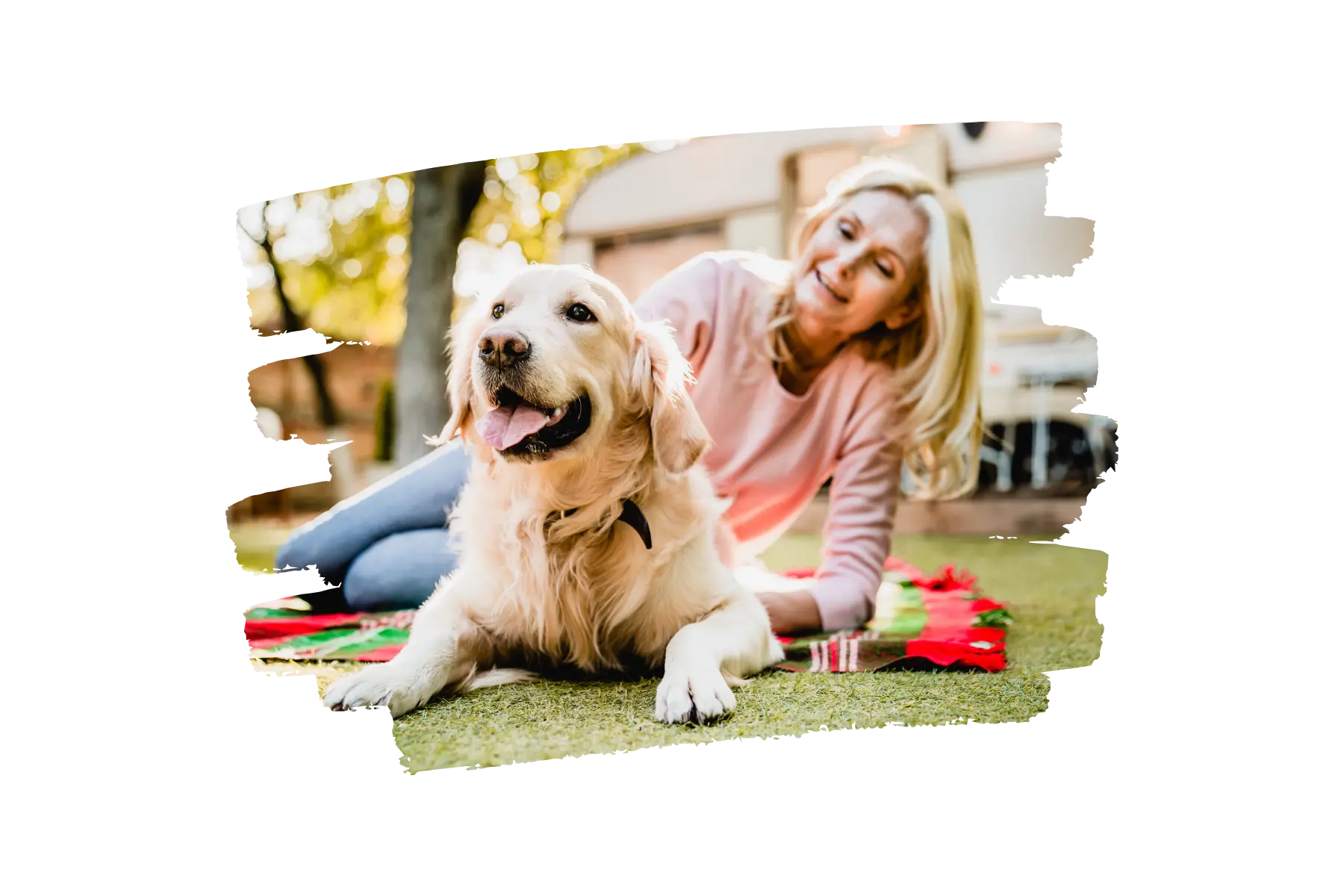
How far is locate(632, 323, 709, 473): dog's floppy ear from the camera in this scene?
6.52 feet

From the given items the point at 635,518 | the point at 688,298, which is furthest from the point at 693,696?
the point at 688,298

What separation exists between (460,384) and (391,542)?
1.08 m

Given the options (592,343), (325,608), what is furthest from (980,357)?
(325,608)

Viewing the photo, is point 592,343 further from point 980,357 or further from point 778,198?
point 980,357

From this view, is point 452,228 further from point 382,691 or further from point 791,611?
point 791,611

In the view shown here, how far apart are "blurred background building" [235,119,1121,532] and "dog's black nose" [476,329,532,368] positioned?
0.94 feet

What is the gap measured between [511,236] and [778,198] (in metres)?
0.80

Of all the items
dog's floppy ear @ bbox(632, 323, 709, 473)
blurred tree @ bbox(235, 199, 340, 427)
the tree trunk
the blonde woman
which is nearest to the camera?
dog's floppy ear @ bbox(632, 323, 709, 473)

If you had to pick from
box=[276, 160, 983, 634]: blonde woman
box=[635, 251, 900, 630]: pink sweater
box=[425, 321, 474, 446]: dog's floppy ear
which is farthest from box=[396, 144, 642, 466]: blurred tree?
box=[635, 251, 900, 630]: pink sweater

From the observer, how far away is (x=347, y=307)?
101 inches

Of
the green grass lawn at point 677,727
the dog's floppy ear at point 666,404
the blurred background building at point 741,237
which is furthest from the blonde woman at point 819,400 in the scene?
the dog's floppy ear at point 666,404

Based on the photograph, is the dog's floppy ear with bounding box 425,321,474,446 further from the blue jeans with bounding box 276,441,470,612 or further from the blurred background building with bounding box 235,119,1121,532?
the blue jeans with bounding box 276,441,470,612

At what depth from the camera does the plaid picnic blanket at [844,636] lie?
2.21 metres

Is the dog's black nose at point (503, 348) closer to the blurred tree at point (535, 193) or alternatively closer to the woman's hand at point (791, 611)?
the blurred tree at point (535, 193)
